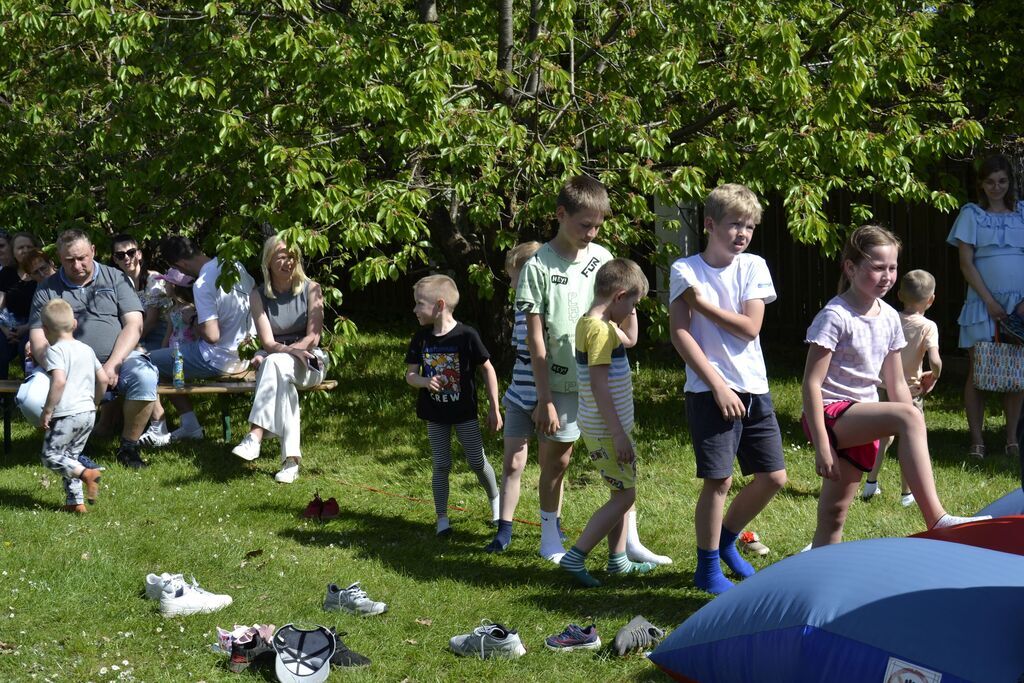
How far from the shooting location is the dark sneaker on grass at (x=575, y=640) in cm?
474

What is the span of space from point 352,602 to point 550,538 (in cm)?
124

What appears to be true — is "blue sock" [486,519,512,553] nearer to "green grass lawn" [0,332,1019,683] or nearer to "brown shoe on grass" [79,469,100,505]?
"green grass lawn" [0,332,1019,683]

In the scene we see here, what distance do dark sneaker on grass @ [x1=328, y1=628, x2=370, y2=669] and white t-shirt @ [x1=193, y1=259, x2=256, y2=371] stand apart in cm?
469

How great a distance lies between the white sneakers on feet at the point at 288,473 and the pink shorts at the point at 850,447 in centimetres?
411

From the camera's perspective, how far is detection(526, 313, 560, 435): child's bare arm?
575cm

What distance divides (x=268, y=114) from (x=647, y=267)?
20.6ft

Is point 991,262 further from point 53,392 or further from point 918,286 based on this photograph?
point 53,392

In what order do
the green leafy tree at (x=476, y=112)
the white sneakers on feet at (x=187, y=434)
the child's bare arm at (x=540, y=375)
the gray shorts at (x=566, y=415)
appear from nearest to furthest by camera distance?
the child's bare arm at (x=540, y=375) < the gray shorts at (x=566, y=415) < the green leafy tree at (x=476, y=112) < the white sneakers on feet at (x=187, y=434)

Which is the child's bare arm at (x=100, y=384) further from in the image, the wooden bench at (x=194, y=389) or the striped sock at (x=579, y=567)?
the striped sock at (x=579, y=567)

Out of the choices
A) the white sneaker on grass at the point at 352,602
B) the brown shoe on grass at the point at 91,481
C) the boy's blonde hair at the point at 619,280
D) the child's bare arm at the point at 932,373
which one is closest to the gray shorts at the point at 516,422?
the boy's blonde hair at the point at 619,280

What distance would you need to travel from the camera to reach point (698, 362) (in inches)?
201

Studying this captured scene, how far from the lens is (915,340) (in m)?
6.91

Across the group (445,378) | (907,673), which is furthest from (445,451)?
(907,673)

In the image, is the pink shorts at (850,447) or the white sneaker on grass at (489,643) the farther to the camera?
the pink shorts at (850,447)
